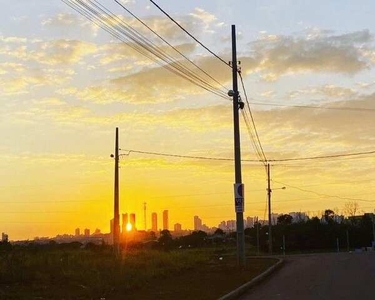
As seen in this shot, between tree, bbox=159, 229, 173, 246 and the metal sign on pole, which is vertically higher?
the metal sign on pole

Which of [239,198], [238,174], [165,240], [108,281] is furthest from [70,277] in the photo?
[165,240]

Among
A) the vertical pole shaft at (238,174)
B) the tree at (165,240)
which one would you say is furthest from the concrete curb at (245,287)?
the tree at (165,240)

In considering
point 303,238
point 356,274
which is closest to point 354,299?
point 356,274

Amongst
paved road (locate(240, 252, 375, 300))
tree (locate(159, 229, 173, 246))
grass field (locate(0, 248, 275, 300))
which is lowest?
tree (locate(159, 229, 173, 246))

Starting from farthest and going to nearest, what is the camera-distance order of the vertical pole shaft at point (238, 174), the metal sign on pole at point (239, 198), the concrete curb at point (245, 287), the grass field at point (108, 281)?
the vertical pole shaft at point (238, 174)
the metal sign on pole at point (239, 198)
the grass field at point (108, 281)
the concrete curb at point (245, 287)

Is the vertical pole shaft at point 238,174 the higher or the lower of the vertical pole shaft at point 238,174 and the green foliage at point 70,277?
the higher

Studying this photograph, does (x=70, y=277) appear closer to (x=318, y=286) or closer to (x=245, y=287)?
(x=245, y=287)

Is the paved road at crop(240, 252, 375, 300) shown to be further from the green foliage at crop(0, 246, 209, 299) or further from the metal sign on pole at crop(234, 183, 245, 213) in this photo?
the green foliage at crop(0, 246, 209, 299)

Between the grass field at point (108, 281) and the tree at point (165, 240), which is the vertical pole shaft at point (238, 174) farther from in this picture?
the tree at point (165, 240)

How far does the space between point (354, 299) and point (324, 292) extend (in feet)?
7.63

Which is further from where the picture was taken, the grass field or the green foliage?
the green foliage

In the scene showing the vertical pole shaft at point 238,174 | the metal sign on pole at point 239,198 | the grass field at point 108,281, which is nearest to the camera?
the grass field at point 108,281

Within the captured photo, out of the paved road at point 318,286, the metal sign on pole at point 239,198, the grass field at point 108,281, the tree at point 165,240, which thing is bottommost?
the tree at point 165,240

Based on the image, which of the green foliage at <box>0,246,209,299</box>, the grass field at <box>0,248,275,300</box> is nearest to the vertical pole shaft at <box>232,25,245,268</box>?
the grass field at <box>0,248,275,300</box>
